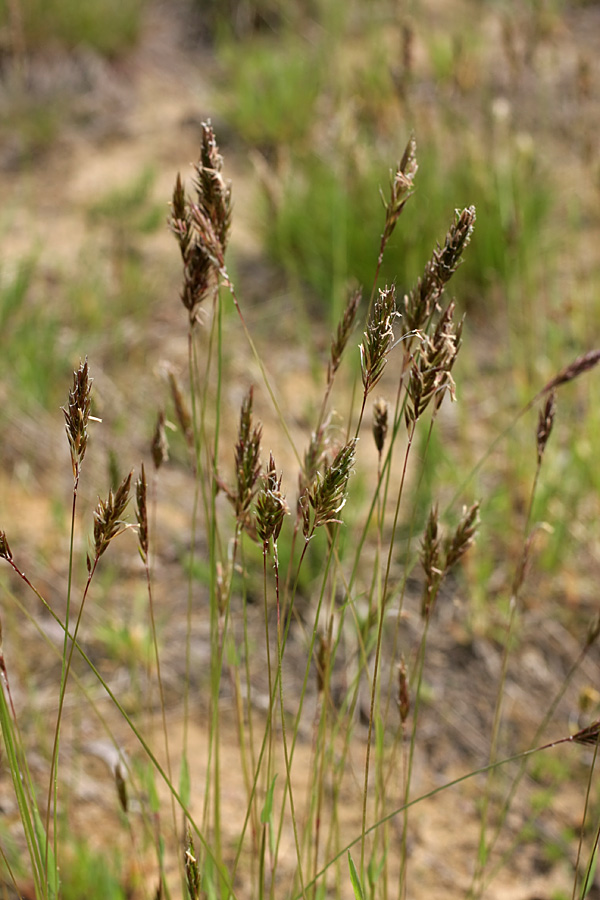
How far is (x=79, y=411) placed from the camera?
2.89 ft

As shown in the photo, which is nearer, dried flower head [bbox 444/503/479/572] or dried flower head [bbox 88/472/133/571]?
dried flower head [bbox 88/472/133/571]

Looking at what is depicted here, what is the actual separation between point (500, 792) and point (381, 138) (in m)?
3.30

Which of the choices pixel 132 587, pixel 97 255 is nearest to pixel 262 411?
pixel 132 587

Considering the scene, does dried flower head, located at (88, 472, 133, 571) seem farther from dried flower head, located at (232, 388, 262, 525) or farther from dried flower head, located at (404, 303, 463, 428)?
dried flower head, located at (404, 303, 463, 428)

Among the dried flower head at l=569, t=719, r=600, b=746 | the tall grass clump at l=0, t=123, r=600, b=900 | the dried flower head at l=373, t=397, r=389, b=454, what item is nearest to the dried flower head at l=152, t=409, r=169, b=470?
the tall grass clump at l=0, t=123, r=600, b=900

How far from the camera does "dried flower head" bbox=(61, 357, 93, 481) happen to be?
862 mm

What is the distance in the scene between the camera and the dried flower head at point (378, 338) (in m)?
0.88

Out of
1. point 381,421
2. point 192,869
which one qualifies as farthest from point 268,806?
point 381,421

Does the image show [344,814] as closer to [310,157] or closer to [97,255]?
[97,255]

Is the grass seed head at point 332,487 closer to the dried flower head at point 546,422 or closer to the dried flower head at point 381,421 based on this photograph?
the dried flower head at point 381,421

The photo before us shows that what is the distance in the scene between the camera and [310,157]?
13.9 ft

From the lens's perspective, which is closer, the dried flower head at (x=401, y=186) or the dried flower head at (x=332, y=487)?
the dried flower head at (x=332, y=487)

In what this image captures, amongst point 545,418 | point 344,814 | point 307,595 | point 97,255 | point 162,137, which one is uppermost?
point 162,137

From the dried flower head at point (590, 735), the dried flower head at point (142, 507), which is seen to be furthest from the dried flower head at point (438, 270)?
the dried flower head at point (590, 735)
